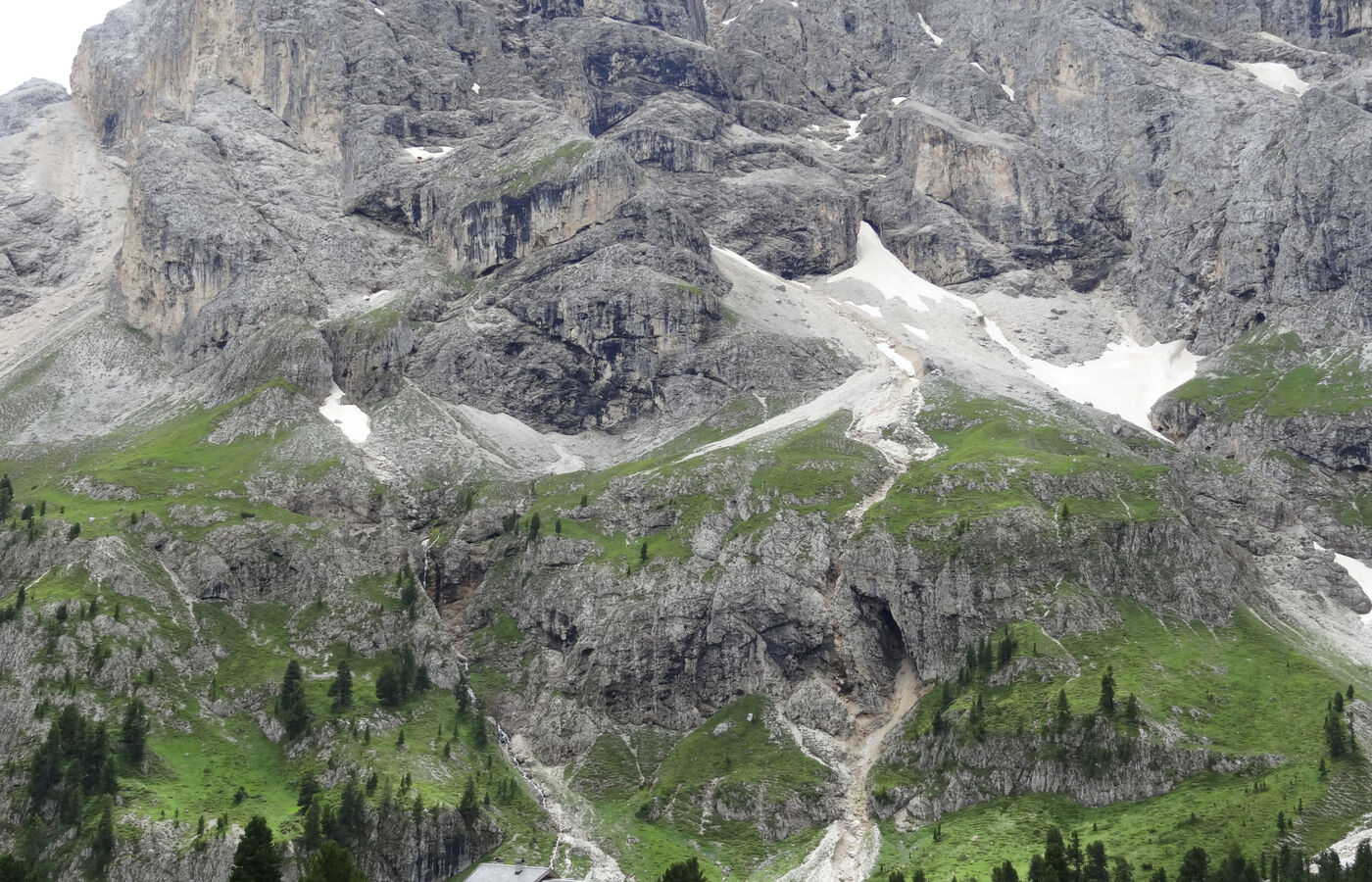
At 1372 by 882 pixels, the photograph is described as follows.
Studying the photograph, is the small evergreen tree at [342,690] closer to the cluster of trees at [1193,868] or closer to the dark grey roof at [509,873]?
the dark grey roof at [509,873]

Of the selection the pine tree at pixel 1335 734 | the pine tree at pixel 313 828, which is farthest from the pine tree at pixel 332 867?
the pine tree at pixel 1335 734

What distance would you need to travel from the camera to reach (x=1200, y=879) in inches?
4995

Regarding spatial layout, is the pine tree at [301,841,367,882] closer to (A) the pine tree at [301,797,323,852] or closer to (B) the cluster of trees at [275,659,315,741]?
(A) the pine tree at [301,797,323,852]

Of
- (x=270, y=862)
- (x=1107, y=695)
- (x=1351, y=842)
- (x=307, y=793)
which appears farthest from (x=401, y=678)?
(x=1351, y=842)

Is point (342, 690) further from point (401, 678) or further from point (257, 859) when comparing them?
point (257, 859)

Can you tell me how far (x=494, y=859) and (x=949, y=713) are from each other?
61977mm

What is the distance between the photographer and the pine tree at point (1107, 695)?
15775cm

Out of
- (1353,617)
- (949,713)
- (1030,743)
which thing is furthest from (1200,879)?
(1353,617)

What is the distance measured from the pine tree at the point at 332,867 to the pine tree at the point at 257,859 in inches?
141

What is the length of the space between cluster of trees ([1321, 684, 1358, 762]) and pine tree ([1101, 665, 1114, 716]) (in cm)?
2463

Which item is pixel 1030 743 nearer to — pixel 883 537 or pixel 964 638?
pixel 964 638

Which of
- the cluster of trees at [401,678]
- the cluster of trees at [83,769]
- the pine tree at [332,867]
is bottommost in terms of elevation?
the cluster of trees at [401,678]

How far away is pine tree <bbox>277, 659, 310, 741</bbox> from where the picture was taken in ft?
553

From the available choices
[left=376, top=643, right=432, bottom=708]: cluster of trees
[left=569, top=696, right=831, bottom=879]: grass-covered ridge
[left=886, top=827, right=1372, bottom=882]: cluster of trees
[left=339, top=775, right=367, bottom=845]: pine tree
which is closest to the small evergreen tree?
[left=376, top=643, right=432, bottom=708]: cluster of trees
